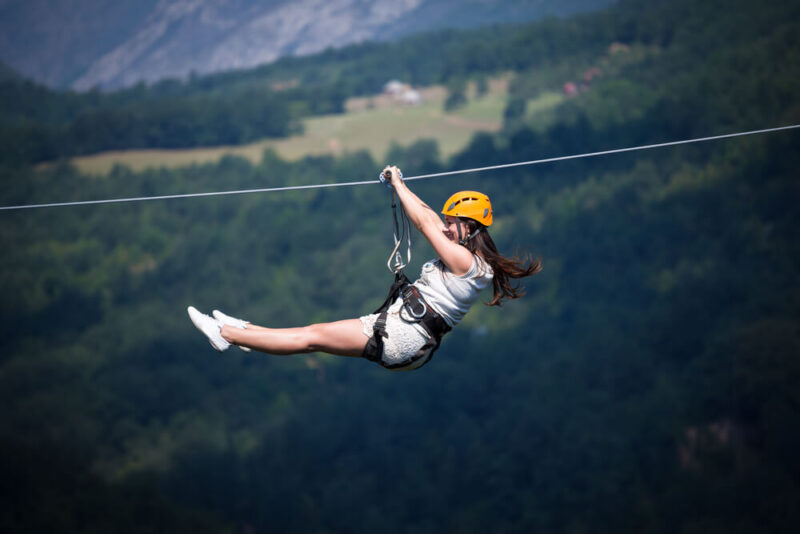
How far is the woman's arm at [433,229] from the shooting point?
551cm

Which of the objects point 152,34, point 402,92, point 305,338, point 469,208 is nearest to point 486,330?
point 402,92

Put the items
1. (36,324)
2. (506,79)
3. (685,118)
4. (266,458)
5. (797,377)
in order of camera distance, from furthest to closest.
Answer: (506,79)
(685,118)
(36,324)
(266,458)
(797,377)

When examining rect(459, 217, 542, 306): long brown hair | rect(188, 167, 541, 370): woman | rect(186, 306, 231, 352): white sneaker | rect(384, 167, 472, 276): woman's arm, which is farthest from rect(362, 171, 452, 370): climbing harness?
rect(186, 306, 231, 352): white sneaker

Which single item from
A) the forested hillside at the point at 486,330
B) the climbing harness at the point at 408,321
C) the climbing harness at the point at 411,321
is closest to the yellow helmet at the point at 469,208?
the climbing harness at the point at 408,321

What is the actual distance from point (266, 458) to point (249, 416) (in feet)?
11.2

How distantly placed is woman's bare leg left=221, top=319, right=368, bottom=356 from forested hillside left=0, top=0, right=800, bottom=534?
4375 centimetres

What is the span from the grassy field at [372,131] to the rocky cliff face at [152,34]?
22.6ft

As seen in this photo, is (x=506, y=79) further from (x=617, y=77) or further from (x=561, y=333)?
(x=561, y=333)

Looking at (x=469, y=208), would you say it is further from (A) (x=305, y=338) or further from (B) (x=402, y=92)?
(B) (x=402, y=92)

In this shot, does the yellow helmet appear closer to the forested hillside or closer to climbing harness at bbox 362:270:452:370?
climbing harness at bbox 362:270:452:370

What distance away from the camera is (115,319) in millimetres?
60094

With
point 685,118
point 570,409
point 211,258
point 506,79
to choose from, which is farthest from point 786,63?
point 211,258

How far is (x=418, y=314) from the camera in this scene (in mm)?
5754

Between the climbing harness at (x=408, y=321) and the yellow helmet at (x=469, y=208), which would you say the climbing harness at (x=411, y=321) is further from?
the yellow helmet at (x=469, y=208)
